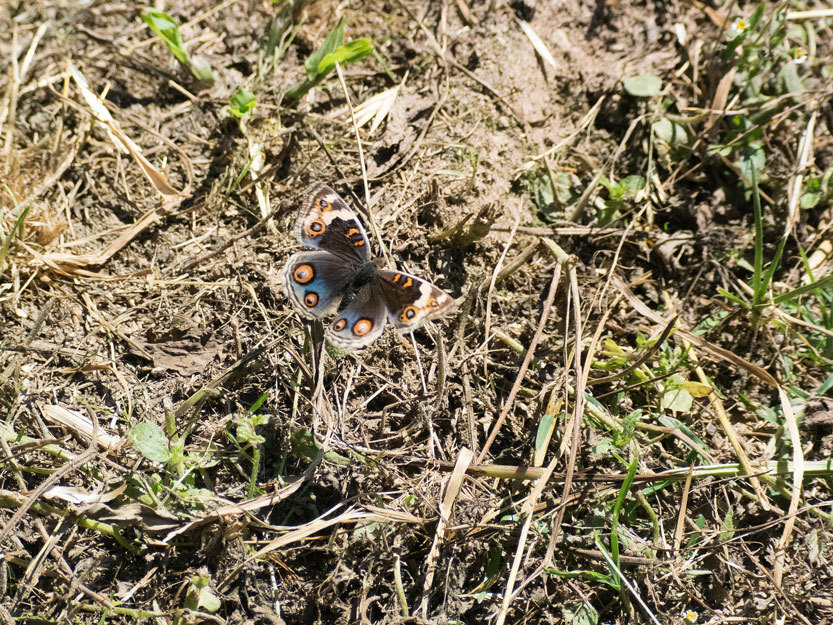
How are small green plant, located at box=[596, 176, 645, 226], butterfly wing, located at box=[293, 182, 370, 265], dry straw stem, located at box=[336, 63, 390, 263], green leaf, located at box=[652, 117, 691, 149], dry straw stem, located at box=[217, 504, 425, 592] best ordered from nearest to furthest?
dry straw stem, located at box=[217, 504, 425, 592] → butterfly wing, located at box=[293, 182, 370, 265] → dry straw stem, located at box=[336, 63, 390, 263] → small green plant, located at box=[596, 176, 645, 226] → green leaf, located at box=[652, 117, 691, 149]

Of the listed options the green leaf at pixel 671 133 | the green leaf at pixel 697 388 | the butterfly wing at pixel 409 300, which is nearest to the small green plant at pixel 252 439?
the butterfly wing at pixel 409 300

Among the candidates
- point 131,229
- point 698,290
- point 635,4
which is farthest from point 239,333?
point 635,4

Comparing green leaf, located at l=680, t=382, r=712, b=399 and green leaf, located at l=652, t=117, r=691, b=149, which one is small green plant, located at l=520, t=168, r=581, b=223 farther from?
green leaf, located at l=680, t=382, r=712, b=399

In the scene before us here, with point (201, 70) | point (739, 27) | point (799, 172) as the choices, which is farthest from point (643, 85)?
point (201, 70)

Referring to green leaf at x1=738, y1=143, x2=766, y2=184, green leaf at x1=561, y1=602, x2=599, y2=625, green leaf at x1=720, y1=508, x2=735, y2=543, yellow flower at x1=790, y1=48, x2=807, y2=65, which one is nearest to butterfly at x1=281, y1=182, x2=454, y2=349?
green leaf at x1=561, y1=602, x2=599, y2=625

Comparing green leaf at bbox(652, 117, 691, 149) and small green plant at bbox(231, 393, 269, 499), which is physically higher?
green leaf at bbox(652, 117, 691, 149)

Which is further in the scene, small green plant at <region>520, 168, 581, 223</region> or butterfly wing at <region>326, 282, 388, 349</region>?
small green plant at <region>520, 168, 581, 223</region>

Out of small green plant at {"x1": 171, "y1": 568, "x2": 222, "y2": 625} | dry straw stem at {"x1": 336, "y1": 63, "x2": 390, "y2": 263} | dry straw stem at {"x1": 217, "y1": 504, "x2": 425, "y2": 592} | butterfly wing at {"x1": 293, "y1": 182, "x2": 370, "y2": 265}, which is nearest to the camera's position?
small green plant at {"x1": 171, "y1": 568, "x2": 222, "y2": 625}
